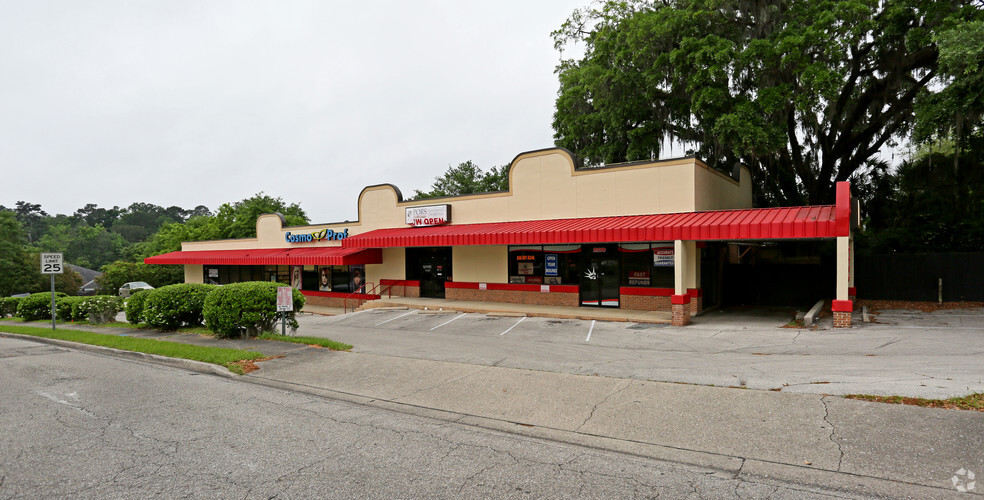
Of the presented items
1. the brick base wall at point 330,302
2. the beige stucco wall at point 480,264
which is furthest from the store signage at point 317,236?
the beige stucco wall at point 480,264

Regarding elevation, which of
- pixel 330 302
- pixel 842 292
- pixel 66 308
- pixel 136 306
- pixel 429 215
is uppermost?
pixel 429 215

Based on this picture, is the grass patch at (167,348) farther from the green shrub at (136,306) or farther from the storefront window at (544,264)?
the storefront window at (544,264)

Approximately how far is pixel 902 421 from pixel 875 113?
21.5 m

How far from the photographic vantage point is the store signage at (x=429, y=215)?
21375 mm

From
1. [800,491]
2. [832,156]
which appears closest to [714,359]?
[800,491]

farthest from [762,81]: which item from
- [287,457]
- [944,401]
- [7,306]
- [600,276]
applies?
[7,306]

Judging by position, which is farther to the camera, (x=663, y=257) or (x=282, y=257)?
(x=282, y=257)

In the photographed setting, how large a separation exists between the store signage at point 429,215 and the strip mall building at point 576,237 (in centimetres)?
5

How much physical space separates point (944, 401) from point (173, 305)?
16.2 metres

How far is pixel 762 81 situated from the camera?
20234 mm

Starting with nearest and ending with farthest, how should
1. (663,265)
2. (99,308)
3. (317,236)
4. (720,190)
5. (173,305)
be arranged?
(173,305) → (663,265) → (99,308) → (720,190) → (317,236)

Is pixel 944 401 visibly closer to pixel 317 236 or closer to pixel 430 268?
pixel 430 268

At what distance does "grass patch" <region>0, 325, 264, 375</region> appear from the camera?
9.51 metres

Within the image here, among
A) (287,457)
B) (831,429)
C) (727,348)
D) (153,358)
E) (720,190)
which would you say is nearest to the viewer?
(287,457)
